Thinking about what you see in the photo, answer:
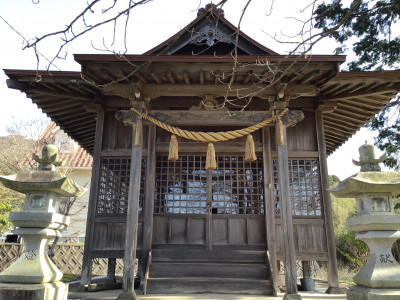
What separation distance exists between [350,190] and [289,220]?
126cm

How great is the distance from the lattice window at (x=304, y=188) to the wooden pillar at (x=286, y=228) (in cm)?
183

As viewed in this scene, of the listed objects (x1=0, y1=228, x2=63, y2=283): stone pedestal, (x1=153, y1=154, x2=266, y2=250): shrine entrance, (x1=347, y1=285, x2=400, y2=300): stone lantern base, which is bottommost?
(x1=347, y1=285, x2=400, y2=300): stone lantern base

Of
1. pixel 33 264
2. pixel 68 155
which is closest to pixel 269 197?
pixel 33 264

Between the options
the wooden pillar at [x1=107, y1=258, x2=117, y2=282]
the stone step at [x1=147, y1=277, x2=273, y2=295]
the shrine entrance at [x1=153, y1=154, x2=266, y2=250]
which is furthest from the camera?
the wooden pillar at [x1=107, y1=258, x2=117, y2=282]

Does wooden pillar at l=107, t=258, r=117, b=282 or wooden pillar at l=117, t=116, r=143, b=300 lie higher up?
wooden pillar at l=117, t=116, r=143, b=300

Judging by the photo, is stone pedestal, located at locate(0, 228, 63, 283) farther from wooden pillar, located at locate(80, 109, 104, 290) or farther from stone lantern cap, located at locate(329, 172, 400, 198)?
stone lantern cap, located at locate(329, 172, 400, 198)

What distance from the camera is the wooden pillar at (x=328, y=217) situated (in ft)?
23.5

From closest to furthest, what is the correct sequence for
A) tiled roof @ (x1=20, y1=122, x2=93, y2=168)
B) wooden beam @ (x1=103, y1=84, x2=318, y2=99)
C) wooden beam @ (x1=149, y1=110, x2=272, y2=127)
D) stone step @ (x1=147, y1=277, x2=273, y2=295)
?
stone step @ (x1=147, y1=277, x2=273, y2=295), wooden beam @ (x1=103, y1=84, x2=318, y2=99), wooden beam @ (x1=149, y1=110, x2=272, y2=127), tiled roof @ (x1=20, y1=122, x2=93, y2=168)

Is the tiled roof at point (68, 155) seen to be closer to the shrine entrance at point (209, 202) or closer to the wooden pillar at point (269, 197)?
the shrine entrance at point (209, 202)

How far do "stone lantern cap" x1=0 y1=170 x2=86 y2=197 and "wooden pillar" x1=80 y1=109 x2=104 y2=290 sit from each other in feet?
8.02

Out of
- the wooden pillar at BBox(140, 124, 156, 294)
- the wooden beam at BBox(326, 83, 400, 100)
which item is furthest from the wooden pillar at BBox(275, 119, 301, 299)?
the wooden pillar at BBox(140, 124, 156, 294)

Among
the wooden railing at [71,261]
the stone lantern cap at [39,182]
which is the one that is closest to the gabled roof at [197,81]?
the stone lantern cap at [39,182]

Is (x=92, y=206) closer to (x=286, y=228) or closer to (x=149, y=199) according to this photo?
(x=149, y=199)

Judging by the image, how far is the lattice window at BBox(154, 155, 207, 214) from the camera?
8164mm
